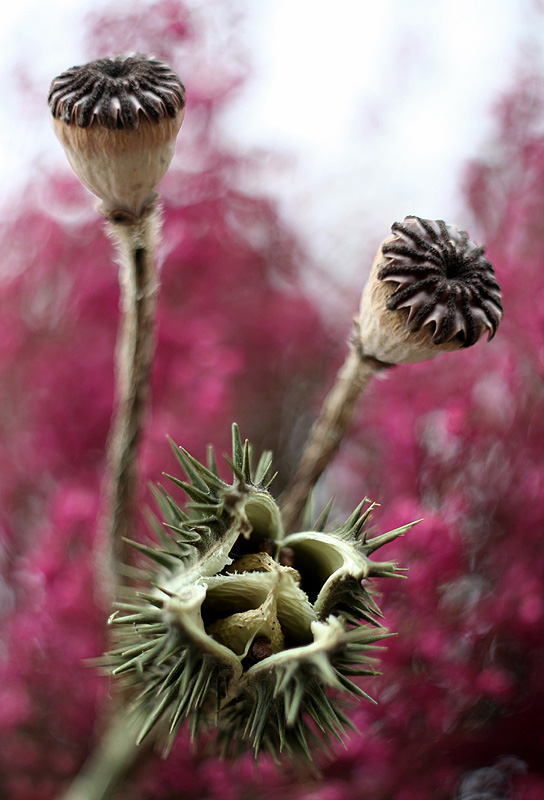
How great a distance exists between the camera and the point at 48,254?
612 millimetres

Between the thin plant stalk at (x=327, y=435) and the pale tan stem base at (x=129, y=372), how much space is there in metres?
0.09

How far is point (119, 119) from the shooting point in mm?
273

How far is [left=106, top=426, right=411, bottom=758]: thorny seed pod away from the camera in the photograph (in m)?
0.24

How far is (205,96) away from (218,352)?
0.74 feet

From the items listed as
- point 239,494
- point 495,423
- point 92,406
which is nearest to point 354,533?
point 239,494

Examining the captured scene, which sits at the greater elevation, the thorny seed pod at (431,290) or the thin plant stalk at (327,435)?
the thorny seed pod at (431,290)

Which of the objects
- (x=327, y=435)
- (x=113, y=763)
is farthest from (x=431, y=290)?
(x=113, y=763)

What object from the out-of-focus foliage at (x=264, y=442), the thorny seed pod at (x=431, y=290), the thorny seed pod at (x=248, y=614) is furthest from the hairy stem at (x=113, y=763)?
the thorny seed pod at (x=431, y=290)

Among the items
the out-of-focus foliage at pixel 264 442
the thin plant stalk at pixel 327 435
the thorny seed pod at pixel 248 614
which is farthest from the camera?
the out-of-focus foliage at pixel 264 442

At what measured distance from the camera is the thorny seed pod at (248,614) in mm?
241

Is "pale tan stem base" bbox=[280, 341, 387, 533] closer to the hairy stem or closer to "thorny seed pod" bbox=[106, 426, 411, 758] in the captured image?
"thorny seed pod" bbox=[106, 426, 411, 758]

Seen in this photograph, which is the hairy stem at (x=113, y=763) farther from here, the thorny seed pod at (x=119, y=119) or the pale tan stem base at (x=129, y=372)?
the thorny seed pod at (x=119, y=119)

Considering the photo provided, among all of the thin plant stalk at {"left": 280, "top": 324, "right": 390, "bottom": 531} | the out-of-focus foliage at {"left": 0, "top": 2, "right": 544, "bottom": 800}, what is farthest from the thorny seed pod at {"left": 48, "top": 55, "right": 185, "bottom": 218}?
the out-of-focus foliage at {"left": 0, "top": 2, "right": 544, "bottom": 800}

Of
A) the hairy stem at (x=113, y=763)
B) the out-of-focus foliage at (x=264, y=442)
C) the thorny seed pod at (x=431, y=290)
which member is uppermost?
the thorny seed pod at (x=431, y=290)
